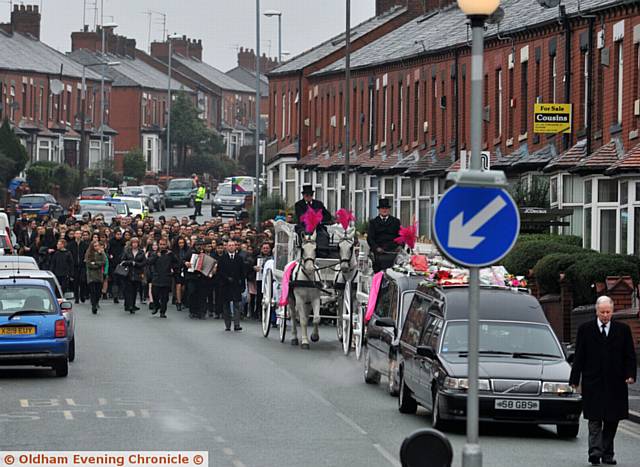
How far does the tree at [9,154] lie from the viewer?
84.0m

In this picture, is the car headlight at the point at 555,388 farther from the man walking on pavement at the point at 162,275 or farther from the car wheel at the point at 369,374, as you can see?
the man walking on pavement at the point at 162,275

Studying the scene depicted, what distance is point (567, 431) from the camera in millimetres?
17625

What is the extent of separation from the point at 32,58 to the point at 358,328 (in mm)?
84014

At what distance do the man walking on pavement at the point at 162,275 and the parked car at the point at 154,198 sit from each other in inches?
2162

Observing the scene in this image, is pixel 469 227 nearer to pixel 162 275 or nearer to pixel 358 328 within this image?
pixel 358 328

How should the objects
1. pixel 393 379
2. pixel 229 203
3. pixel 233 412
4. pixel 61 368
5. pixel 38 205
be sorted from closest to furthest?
1. pixel 233 412
2. pixel 393 379
3. pixel 61 368
4. pixel 38 205
5. pixel 229 203

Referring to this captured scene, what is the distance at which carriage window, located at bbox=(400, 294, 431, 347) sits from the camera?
1955cm

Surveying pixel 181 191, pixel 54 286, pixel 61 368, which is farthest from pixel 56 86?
pixel 61 368

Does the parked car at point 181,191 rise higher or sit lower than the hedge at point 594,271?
higher

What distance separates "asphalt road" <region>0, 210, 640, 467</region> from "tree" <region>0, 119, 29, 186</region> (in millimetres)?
56264

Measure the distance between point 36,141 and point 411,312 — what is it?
87422mm

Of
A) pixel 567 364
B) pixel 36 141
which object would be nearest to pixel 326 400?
pixel 567 364

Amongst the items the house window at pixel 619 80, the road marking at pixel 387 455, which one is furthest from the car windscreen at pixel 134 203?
the road marking at pixel 387 455

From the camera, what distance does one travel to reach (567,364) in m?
17.7
